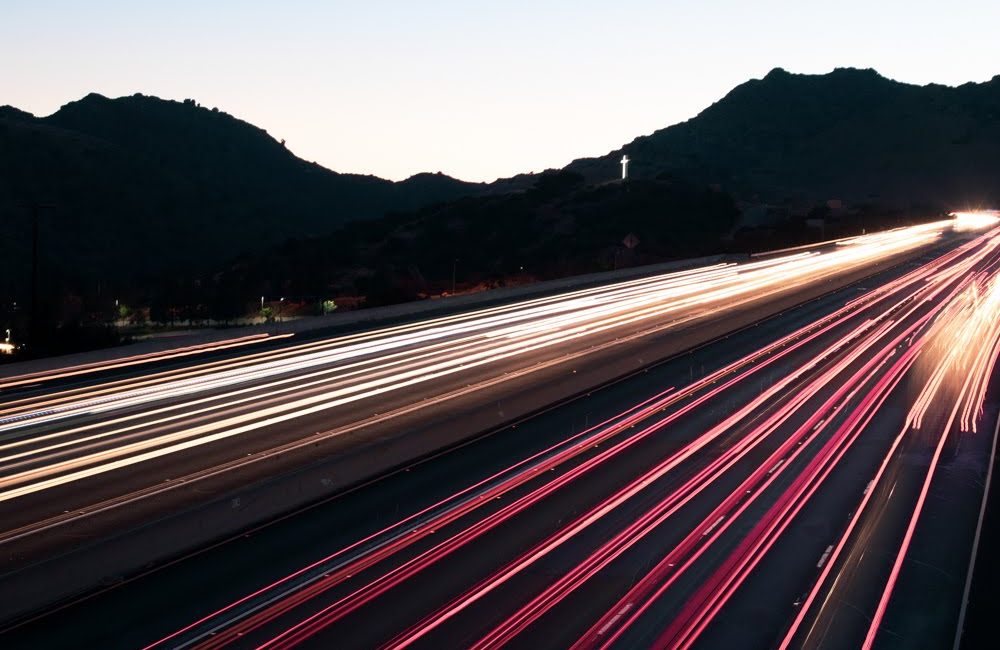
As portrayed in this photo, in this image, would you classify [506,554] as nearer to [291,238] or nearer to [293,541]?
[293,541]

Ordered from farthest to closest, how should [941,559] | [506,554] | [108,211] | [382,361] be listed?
[108,211]
[382,361]
[941,559]
[506,554]

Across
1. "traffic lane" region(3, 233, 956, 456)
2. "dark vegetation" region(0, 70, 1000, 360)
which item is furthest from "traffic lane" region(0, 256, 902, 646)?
"dark vegetation" region(0, 70, 1000, 360)

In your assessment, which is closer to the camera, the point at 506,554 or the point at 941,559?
the point at 506,554

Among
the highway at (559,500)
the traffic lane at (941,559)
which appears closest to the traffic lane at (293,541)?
the highway at (559,500)

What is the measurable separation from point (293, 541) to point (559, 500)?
172 inches

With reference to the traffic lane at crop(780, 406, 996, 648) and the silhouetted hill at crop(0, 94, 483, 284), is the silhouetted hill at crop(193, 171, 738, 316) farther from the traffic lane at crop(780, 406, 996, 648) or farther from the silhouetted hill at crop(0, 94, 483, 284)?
the traffic lane at crop(780, 406, 996, 648)

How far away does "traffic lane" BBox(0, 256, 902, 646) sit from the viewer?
1114cm

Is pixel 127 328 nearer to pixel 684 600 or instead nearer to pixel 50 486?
pixel 50 486

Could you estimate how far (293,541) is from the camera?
13.7 metres

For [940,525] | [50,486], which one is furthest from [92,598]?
[940,525]

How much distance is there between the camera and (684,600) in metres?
11.6

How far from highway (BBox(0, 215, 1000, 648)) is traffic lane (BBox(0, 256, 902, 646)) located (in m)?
0.05

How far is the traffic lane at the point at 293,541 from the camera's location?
11.1m

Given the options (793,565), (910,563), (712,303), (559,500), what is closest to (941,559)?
(910,563)
